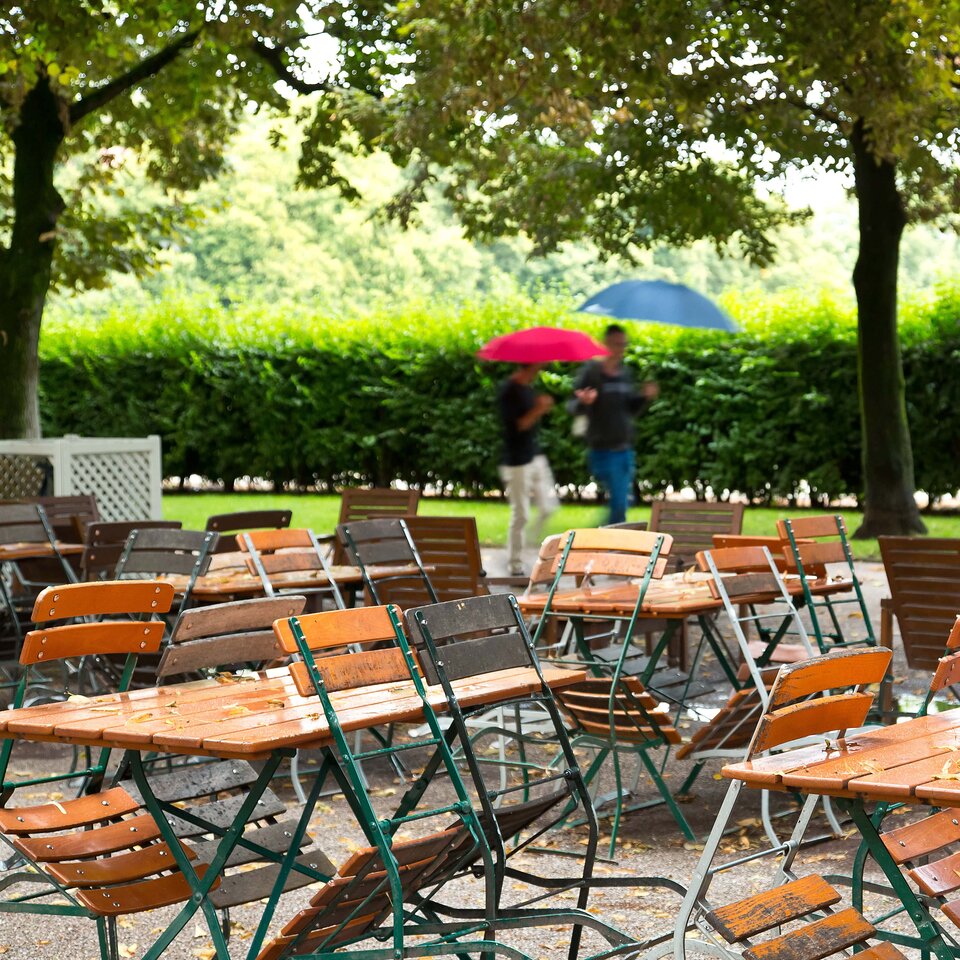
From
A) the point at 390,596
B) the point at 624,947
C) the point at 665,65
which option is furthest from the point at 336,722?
the point at 665,65

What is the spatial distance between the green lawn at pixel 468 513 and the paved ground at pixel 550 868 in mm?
8504

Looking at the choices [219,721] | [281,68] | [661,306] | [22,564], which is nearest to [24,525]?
[22,564]

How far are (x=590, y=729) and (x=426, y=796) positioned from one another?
97 centimetres

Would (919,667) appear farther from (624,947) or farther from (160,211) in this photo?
(160,211)

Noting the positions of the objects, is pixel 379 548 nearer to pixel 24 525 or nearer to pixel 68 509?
pixel 24 525

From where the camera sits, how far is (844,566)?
13.5 m

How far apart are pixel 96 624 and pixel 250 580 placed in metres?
3.14

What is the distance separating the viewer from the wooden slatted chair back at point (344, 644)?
12.6 feet

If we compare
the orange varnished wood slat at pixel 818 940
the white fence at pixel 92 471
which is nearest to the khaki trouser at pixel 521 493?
the white fence at pixel 92 471

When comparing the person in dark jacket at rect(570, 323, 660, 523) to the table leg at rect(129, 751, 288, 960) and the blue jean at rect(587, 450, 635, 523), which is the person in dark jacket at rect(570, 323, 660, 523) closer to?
the blue jean at rect(587, 450, 635, 523)

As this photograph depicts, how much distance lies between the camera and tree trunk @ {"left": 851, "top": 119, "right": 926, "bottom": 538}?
15250 millimetres

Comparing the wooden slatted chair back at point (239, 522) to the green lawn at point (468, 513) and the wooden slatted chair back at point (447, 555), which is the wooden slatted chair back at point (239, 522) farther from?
the green lawn at point (468, 513)

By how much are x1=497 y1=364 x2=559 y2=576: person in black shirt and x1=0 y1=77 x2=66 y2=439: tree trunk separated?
504 centimetres

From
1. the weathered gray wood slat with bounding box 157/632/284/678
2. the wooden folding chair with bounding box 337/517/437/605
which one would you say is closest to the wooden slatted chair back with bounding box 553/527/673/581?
the wooden folding chair with bounding box 337/517/437/605
